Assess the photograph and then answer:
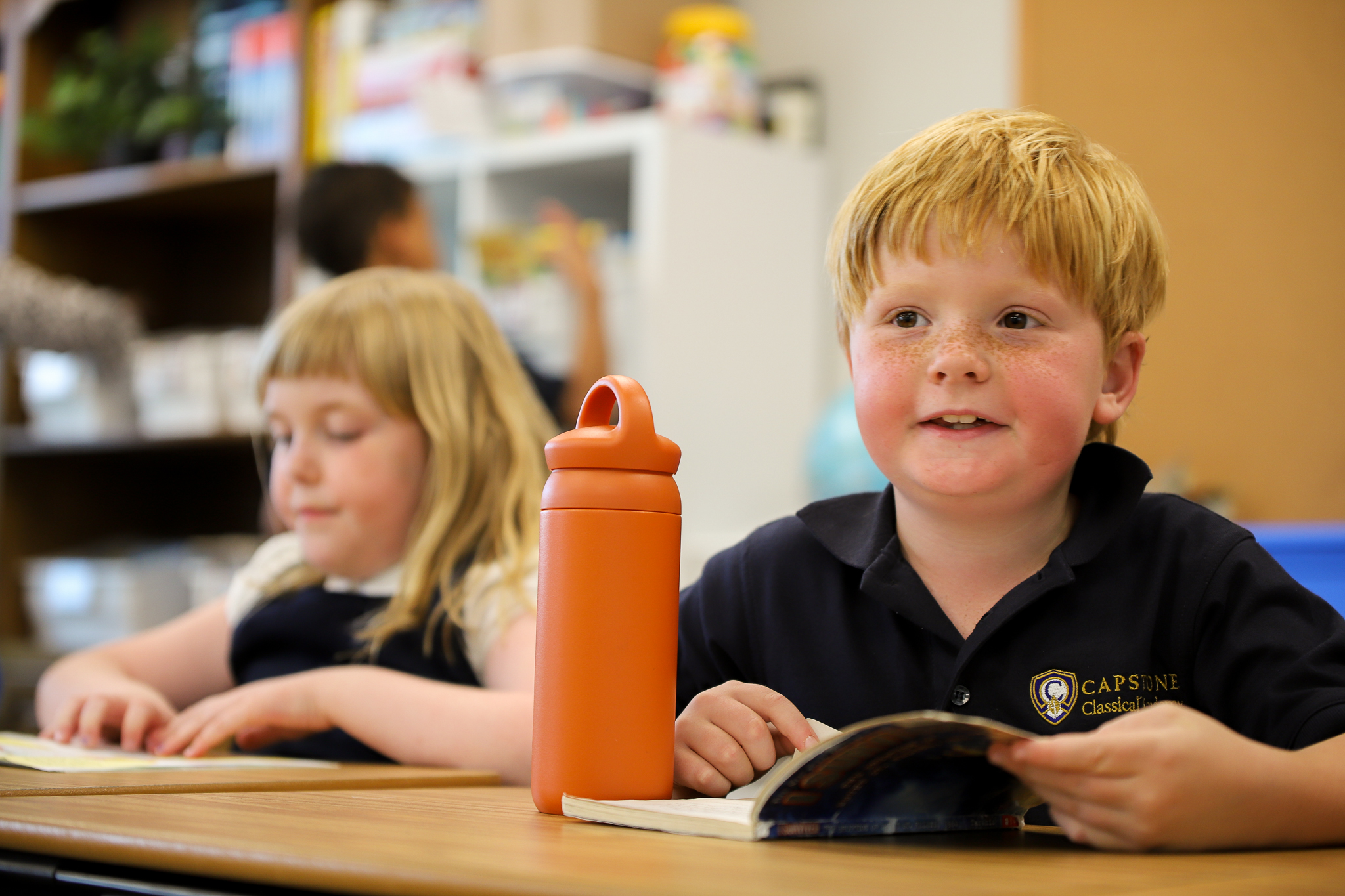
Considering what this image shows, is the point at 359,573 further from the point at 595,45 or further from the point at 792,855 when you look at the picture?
the point at 595,45

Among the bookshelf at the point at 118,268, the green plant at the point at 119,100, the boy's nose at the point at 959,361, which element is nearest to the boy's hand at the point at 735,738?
the boy's nose at the point at 959,361

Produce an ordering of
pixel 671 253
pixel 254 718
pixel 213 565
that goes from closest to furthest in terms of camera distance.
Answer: pixel 254 718 < pixel 671 253 < pixel 213 565

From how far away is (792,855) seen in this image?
51 cm

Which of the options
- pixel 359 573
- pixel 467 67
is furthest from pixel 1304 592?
pixel 467 67

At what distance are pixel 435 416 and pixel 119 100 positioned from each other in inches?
104

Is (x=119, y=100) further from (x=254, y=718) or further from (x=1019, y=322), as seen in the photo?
(x=1019, y=322)

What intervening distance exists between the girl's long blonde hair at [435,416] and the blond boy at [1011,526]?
1.37 ft

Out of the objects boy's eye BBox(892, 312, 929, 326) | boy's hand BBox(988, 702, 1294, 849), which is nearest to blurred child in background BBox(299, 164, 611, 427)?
boy's eye BBox(892, 312, 929, 326)

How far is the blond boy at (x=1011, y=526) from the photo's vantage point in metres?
0.74

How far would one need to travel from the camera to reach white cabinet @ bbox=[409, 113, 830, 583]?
2.52 m

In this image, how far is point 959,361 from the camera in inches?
29.6

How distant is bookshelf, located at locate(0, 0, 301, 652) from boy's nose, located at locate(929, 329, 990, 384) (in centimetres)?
288

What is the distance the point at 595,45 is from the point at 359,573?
1.62 m

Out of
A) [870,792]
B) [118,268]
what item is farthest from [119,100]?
[870,792]
